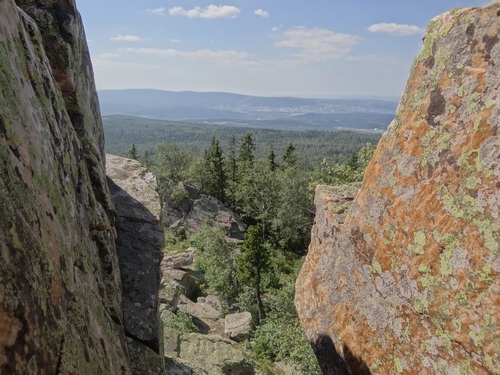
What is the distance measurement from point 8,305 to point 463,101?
7.04 meters

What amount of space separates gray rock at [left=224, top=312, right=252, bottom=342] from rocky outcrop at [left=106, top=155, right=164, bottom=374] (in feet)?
74.7

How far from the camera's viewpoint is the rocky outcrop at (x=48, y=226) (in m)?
3.63

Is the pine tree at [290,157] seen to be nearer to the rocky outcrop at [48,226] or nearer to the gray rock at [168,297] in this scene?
the gray rock at [168,297]

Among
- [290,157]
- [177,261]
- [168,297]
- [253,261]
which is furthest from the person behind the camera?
[290,157]

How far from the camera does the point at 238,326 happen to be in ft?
105

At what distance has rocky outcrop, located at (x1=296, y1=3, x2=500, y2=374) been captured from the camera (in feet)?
19.1

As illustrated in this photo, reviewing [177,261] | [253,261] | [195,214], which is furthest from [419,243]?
[195,214]

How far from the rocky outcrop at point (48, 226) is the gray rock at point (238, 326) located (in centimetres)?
2525

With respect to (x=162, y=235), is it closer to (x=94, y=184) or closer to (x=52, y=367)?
(x=94, y=184)

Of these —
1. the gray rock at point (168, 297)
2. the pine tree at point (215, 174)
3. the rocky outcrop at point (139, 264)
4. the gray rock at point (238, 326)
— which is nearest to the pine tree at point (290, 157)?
the pine tree at point (215, 174)

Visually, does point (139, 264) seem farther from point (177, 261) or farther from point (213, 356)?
point (177, 261)

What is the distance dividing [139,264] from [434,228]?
6919 millimetres

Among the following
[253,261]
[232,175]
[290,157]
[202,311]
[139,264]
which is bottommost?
[202,311]

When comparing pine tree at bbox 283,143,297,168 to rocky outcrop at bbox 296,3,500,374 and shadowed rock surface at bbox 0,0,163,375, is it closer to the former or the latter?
rocky outcrop at bbox 296,3,500,374
